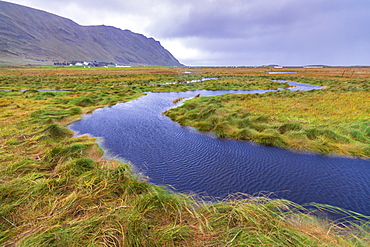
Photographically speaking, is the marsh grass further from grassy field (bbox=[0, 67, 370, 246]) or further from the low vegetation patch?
grassy field (bbox=[0, 67, 370, 246])

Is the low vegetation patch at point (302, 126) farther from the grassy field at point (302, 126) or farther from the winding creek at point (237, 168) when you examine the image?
the winding creek at point (237, 168)

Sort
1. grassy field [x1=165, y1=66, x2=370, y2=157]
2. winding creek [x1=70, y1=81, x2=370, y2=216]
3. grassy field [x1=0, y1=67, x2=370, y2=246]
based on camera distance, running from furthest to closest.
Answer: grassy field [x1=165, y1=66, x2=370, y2=157] → winding creek [x1=70, y1=81, x2=370, y2=216] → grassy field [x1=0, y1=67, x2=370, y2=246]

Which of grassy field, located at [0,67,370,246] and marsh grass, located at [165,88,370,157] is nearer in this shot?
grassy field, located at [0,67,370,246]

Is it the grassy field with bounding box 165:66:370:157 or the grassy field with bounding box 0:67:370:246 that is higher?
the grassy field with bounding box 0:67:370:246

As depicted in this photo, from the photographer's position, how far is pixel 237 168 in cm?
872

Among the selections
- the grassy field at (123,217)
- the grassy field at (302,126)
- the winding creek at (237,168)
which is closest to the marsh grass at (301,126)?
the grassy field at (302,126)

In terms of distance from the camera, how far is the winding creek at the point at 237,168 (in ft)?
23.0

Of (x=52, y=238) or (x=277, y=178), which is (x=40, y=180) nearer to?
(x=52, y=238)

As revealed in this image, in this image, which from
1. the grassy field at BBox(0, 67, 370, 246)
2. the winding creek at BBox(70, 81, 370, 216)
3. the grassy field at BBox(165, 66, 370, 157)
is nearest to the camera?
the grassy field at BBox(0, 67, 370, 246)

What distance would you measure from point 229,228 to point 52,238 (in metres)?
4.25

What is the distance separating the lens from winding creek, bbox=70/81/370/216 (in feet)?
23.0

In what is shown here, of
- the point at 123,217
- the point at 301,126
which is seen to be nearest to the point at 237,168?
the point at 123,217

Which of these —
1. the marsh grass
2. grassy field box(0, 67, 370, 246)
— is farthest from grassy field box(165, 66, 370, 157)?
grassy field box(0, 67, 370, 246)

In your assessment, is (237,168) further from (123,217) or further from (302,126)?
(302,126)
